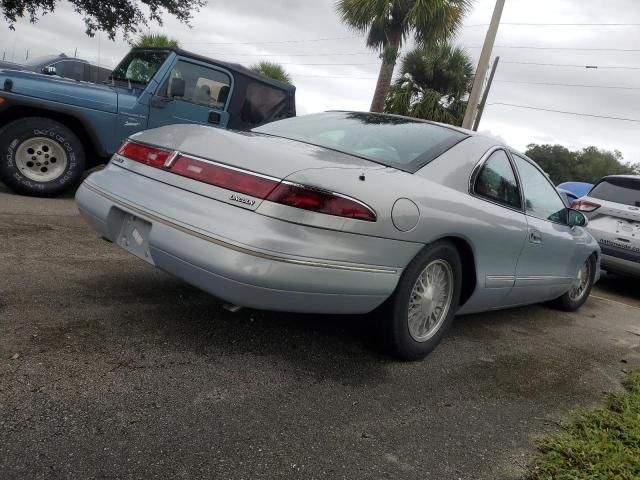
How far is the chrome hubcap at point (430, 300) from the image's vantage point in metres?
3.17

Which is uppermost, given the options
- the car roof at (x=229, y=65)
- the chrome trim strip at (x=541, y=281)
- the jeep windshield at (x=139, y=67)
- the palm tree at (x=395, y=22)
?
the palm tree at (x=395, y=22)

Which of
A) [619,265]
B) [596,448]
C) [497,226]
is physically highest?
[497,226]

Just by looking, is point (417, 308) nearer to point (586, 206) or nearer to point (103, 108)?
point (103, 108)

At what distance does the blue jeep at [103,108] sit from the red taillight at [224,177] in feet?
12.8

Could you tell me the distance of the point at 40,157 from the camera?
20.2ft

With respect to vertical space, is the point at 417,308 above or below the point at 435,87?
below

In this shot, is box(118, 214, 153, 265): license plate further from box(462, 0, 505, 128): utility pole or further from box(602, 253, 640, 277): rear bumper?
box(462, 0, 505, 128): utility pole

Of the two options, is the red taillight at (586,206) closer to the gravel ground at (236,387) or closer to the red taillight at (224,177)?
the gravel ground at (236,387)

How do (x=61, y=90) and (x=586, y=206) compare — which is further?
(x=586, y=206)

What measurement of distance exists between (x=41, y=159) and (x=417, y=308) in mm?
4850

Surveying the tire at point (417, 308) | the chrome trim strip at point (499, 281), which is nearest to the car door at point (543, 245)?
the chrome trim strip at point (499, 281)

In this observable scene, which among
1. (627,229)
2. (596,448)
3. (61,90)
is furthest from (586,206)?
(61,90)

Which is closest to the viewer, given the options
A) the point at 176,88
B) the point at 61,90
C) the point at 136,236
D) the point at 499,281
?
the point at 136,236

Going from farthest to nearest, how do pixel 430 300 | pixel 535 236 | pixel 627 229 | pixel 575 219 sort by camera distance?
pixel 627 229 → pixel 575 219 → pixel 535 236 → pixel 430 300
